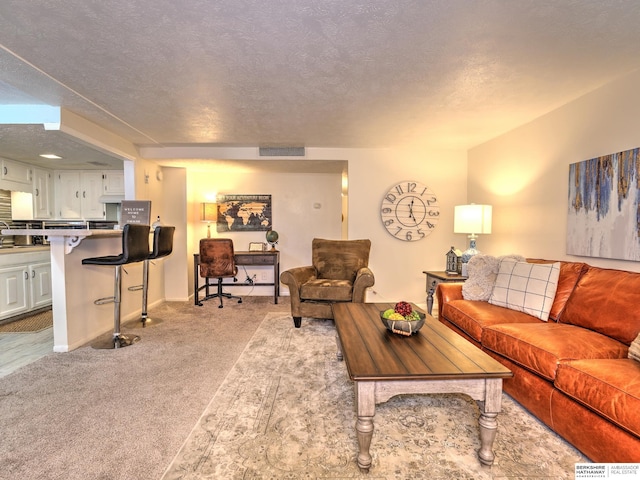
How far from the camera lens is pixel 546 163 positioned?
2.79 metres

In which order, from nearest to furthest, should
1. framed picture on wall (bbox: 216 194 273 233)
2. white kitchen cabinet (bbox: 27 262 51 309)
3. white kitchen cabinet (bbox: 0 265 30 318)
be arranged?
white kitchen cabinet (bbox: 0 265 30 318)
white kitchen cabinet (bbox: 27 262 51 309)
framed picture on wall (bbox: 216 194 273 233)

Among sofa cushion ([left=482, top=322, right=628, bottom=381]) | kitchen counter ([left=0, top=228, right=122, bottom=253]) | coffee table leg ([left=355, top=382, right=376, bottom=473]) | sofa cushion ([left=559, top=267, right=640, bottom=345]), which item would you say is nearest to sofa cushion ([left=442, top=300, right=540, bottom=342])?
sofa cushion ([left=482, top=322, right=628, bottom=381])

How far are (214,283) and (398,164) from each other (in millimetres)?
3431

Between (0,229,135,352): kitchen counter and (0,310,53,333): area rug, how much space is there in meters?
0.81

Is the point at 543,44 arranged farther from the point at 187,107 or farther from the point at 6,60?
the point at 6,60

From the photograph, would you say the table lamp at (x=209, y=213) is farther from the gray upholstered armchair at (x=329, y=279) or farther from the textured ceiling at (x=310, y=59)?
the gray upholstered armchair at (x=329, y=279)

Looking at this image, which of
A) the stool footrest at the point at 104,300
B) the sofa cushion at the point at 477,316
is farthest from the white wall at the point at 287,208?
the sofa cushion at the point at 477,316

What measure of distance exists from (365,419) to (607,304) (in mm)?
1722

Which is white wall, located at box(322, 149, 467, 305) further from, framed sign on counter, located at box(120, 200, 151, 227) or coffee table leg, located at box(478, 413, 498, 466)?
coffee table leg, located at box(478, 413, 498, 466)

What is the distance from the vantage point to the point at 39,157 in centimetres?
395

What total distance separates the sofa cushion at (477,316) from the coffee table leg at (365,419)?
3.93 feet

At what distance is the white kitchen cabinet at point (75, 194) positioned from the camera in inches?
184

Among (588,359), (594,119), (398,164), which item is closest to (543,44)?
(594,119)

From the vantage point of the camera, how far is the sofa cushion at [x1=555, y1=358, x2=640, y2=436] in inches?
46.8
